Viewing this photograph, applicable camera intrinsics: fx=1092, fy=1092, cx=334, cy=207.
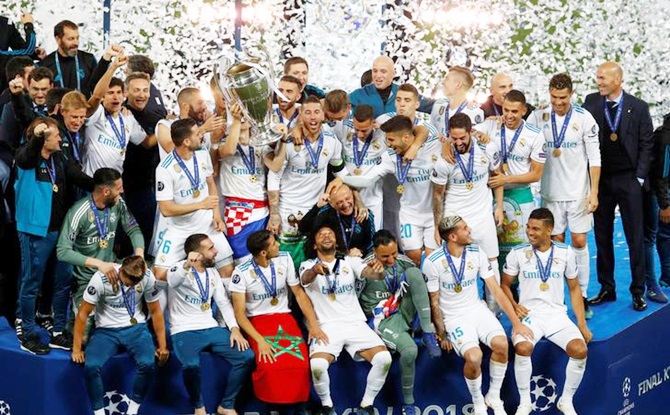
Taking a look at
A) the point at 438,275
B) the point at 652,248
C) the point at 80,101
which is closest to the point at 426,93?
the point at 652,248

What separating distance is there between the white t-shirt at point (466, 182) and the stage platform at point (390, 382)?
3.42ft

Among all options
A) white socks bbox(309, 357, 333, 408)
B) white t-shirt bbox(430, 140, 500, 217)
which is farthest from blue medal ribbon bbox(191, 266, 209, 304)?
white t-shirt bbox(430, 140, 500, 217)

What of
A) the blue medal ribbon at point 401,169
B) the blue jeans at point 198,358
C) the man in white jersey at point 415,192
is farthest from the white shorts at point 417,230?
the blue jeans at point 198,358

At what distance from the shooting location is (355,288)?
7398 mm

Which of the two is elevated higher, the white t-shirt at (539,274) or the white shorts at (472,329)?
the white t-shirt at (539,274)

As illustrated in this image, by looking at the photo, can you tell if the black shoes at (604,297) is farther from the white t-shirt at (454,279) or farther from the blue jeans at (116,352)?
the blue jeans at (116,352)

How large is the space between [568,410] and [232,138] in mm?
2907

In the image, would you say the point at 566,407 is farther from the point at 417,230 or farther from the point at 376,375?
the point at 417,230

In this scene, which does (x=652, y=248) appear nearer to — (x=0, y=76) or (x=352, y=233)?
(x=352, y=233)

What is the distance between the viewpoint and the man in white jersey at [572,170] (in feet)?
26.0

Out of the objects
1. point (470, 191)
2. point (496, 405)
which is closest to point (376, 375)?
point (496, 405)

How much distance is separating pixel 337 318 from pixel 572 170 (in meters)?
2.12

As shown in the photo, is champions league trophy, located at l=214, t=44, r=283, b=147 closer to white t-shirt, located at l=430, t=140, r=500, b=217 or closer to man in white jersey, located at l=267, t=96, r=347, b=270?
man in white jersey, located at l=267, t=96, r=347, b=270

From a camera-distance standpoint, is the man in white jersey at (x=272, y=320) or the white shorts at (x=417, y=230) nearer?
the man in white jersey at (x=272, y=320)
